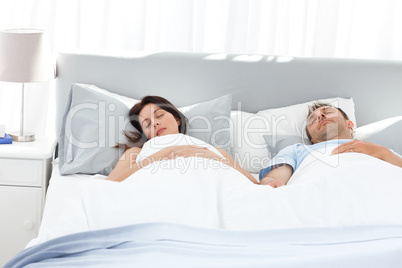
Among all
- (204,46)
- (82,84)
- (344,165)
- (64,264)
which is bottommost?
(64,264)

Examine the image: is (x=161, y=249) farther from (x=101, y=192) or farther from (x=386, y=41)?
(x=386, y=41)

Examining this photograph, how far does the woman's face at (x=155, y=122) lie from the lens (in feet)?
9.82

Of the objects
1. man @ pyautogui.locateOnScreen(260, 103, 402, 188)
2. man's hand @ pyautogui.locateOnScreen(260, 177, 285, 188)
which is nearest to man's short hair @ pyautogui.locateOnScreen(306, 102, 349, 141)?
man @ pyautogui.locateOnScreen(260, 103, 402, 188)

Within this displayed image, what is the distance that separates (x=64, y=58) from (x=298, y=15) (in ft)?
4.79

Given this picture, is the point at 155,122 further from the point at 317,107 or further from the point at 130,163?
the point at 317,107

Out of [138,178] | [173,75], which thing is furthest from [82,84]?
[138,178]

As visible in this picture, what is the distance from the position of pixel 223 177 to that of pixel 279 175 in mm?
525

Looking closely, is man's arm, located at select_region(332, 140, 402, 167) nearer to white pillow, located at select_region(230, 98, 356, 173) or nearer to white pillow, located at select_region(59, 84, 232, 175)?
white pillow, located at select_region(230, 98, 356, 173)

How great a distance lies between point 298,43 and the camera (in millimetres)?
3615

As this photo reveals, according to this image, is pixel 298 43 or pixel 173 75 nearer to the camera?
pixel 173 75

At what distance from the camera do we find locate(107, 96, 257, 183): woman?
2773 millimetres

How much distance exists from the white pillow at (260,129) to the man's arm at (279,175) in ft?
0.87

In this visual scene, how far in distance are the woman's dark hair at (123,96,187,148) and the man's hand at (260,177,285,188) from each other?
553 mm

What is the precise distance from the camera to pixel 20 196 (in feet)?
9.60
